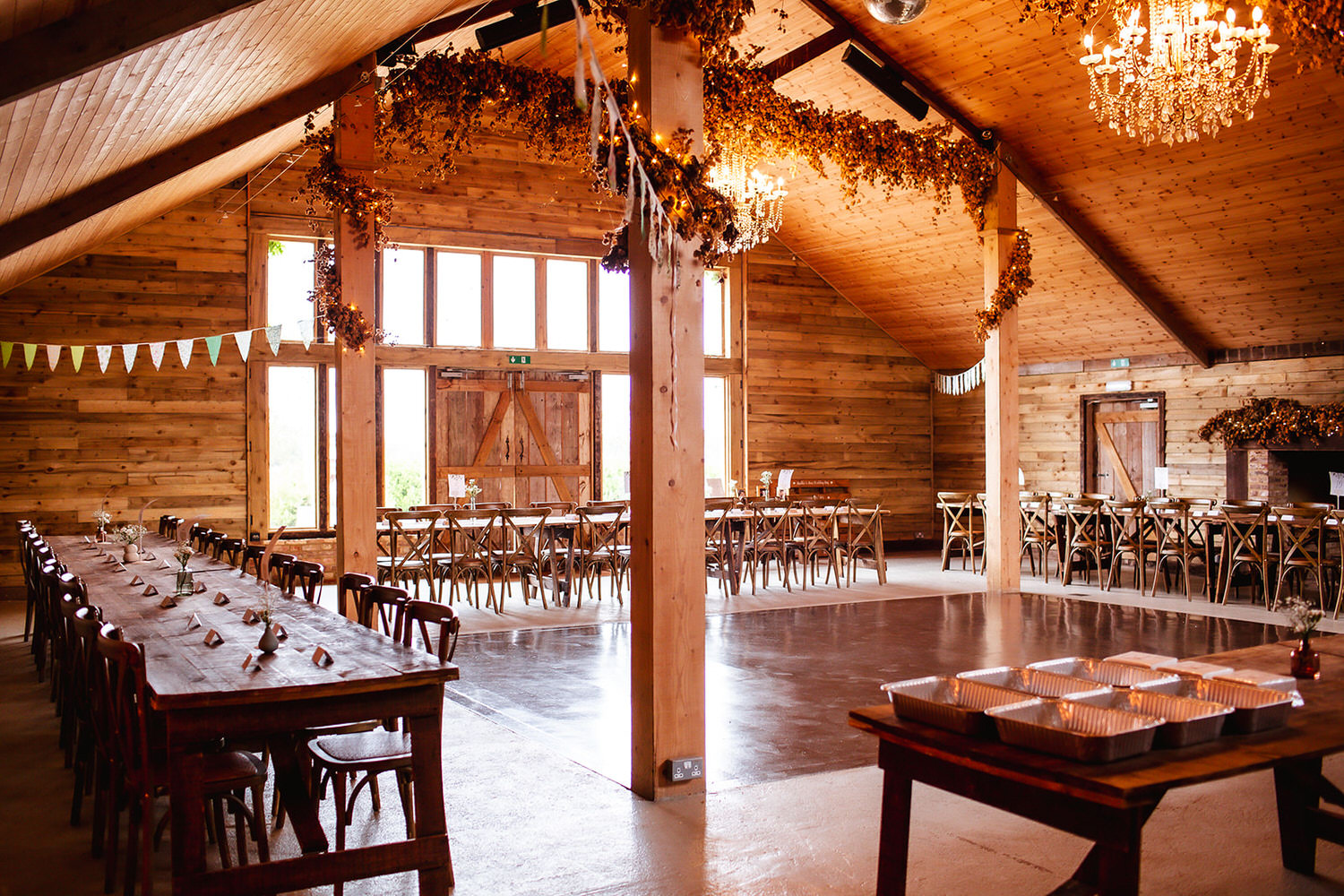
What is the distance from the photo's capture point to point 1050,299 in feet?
42.9

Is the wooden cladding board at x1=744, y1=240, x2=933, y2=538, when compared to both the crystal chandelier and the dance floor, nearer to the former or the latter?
the dance floor

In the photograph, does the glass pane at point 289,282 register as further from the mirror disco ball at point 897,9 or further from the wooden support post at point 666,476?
the wooden support post at point 666,476

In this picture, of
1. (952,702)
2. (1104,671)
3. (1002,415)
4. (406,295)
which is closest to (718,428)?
(406,295)

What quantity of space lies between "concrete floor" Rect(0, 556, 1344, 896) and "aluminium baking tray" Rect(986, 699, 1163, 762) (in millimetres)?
1161

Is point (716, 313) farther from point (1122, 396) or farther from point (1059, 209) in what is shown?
point (1122, 396)

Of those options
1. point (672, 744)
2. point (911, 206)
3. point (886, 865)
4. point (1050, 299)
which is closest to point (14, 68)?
point (672, 744)

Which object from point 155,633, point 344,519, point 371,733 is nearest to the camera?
point 371,733

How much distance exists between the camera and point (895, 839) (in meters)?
2.60

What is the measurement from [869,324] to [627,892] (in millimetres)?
13203

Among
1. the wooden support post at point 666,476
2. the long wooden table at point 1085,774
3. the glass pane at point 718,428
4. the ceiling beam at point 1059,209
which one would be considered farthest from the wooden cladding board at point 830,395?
the long wooden table at point 1085,774

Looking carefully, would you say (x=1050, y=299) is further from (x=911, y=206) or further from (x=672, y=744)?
(x=672, y=744)

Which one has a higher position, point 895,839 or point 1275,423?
point 1275,423

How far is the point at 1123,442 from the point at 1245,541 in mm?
4550

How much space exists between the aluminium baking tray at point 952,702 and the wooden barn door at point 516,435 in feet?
33.9
